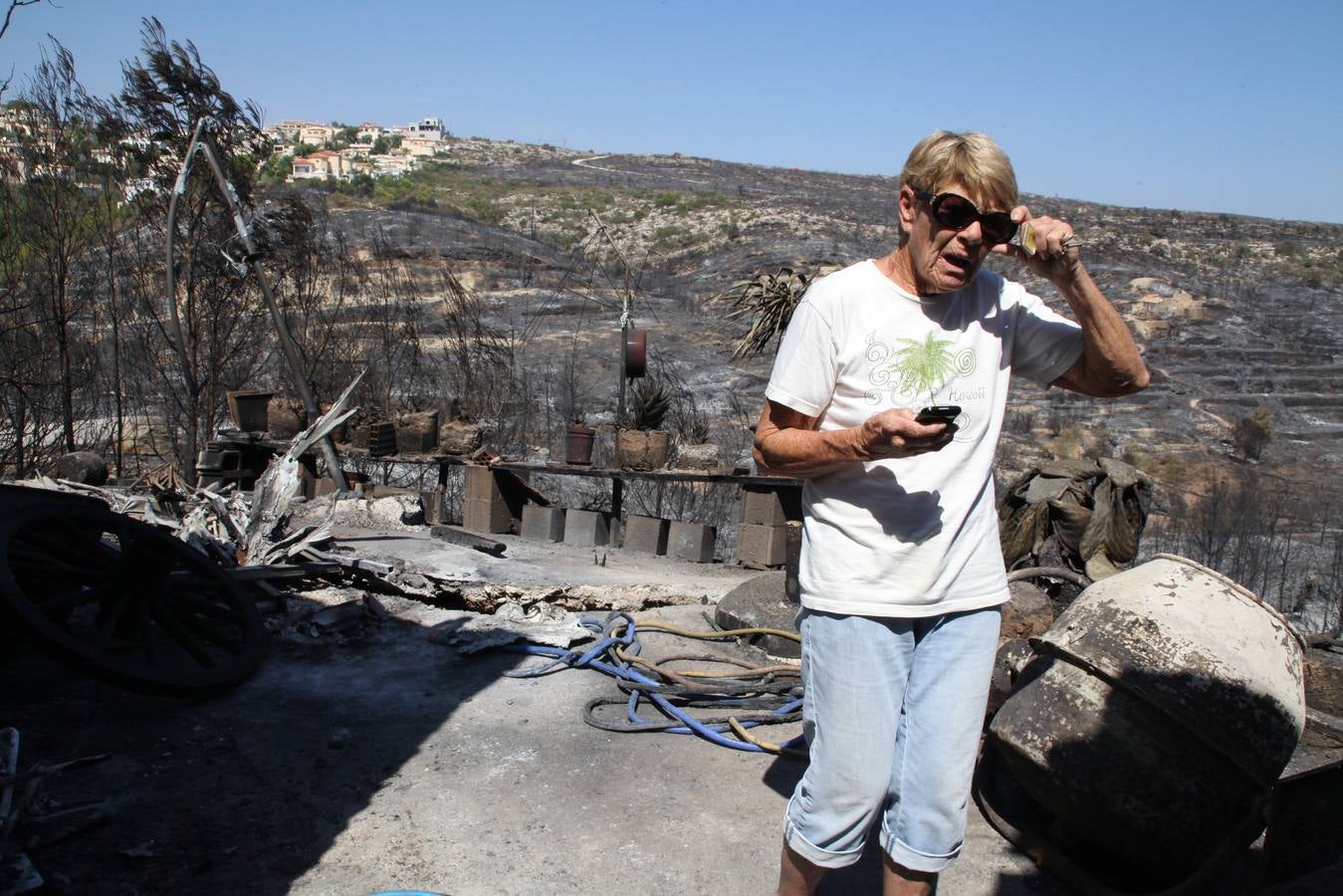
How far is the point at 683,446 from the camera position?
33.7ft

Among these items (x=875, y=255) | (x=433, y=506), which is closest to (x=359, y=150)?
(x=875, y=255)

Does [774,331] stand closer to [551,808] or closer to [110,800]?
[551,808]

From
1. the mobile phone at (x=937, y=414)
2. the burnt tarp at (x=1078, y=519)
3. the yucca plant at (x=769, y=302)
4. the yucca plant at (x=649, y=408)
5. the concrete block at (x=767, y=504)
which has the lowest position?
the concrete block at (x=767, y=504)

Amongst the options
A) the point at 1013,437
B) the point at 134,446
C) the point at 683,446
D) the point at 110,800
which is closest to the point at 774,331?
the point at 683,446

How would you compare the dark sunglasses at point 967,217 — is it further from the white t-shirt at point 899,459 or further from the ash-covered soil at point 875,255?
the ash-covered soil at point 875,255

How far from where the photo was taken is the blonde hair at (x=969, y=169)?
2105 millimetres

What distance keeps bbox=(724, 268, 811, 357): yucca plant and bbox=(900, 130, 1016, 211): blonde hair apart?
592 cm

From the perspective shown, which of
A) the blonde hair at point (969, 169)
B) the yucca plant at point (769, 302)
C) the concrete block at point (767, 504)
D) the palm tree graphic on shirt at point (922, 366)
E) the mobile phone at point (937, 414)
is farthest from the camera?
the concrete block at point (767, 504)

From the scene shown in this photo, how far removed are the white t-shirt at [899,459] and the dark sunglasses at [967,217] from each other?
160 mm

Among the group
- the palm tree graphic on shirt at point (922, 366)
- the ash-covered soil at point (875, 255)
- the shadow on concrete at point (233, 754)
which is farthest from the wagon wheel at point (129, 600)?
the ash-covered soil at point (875, 255)

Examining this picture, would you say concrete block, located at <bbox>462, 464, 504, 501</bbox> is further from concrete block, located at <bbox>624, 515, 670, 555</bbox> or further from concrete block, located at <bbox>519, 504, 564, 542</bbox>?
concrete block, located at <bbox>624, 515, 670, 555</bbox>

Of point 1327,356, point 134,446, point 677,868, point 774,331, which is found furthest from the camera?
point 1327,356

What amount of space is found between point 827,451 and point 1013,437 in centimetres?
1780

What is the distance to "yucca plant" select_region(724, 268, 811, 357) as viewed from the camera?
26.9 ft
